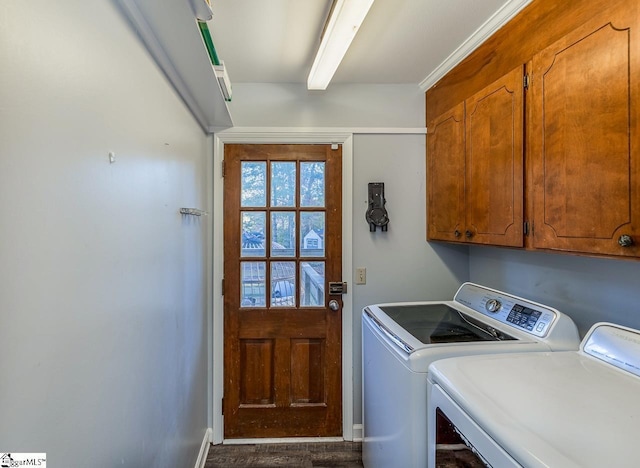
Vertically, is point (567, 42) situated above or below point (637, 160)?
above

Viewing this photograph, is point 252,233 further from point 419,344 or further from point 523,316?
point 523,316

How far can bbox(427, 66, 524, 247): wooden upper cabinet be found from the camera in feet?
4.53

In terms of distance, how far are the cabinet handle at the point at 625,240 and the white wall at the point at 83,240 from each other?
1488mm

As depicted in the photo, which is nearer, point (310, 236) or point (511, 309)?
point (511, 309)

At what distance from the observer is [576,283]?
1453 mm

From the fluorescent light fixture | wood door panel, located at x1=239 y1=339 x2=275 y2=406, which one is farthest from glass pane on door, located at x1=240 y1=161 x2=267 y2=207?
wood door panel, located at x1=239 y1=339 x2=275 y2=406

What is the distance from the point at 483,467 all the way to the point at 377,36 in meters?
1.81

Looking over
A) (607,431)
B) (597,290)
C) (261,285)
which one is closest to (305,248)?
(261,285)

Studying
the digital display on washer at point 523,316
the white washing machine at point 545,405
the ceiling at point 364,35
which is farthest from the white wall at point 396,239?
the white washing machine at point 545,405

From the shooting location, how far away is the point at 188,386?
1686mm

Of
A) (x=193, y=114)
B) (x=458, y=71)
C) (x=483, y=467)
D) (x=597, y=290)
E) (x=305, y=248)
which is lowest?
(x=483, y=467)

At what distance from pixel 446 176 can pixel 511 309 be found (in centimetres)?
84

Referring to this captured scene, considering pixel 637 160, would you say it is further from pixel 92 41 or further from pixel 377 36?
pixel 92 41

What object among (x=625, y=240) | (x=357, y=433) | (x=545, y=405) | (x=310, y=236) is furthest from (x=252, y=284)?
(x=625, y=240)
